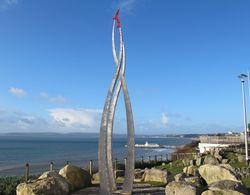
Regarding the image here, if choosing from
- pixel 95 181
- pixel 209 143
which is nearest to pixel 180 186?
pixel 95 181

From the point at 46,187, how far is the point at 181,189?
4.74 m

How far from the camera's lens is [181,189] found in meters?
12.5

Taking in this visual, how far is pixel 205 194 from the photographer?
39.0 feet

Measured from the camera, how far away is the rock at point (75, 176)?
55.3 feet

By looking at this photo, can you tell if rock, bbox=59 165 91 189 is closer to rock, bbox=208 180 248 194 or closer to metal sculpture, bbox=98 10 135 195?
metal sculpture, bbox=98 10 135 195

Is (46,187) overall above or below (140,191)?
above

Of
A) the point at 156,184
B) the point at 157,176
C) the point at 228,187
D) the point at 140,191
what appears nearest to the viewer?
the point at 228,187

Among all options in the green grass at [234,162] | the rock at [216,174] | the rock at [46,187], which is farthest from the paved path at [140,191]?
the green grass at [234,162]

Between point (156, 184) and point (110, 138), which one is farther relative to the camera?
point (156, 184)

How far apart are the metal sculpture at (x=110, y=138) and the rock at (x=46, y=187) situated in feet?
5.22

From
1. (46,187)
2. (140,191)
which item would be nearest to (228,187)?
(140,191)

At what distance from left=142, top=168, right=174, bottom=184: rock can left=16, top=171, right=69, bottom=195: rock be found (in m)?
5.67

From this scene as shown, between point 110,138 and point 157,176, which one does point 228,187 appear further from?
point 157,176

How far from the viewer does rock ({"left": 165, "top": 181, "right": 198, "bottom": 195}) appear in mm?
12328
